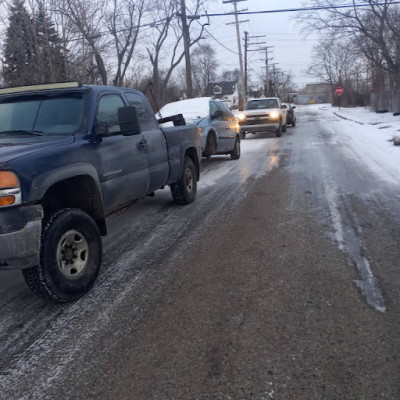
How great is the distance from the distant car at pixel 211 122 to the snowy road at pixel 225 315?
5.00 metres

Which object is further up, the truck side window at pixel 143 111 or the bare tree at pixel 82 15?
the bare tree at pixel 82 15

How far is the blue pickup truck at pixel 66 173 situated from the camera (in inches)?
130

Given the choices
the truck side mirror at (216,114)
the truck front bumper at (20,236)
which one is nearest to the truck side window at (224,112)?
the truck side mirror at (216,114)

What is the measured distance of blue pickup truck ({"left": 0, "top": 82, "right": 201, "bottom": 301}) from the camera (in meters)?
3.30

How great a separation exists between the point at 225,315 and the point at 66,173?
180 cm

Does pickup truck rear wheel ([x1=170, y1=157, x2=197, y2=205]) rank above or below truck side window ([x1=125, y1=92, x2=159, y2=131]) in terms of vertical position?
below

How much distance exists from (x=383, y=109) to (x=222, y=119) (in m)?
29.5

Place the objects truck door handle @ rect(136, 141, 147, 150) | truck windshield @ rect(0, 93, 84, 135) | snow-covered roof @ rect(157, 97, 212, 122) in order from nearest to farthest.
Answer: truck windshield @ rect(0, 93, 84, 135) → truck door handle @ rect(136, 141, 147, 150) → snow-covered roof @ rect(157, 97, 212, 122)

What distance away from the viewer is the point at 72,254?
3.87 m

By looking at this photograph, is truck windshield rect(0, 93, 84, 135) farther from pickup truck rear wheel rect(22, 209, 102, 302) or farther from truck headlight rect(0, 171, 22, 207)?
truck headlight rect(0, 171, 22, 207)

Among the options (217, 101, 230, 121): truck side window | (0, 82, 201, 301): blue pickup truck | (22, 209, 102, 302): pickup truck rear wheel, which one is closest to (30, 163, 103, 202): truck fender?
(0, 82, 201, 301): blue pickup truck

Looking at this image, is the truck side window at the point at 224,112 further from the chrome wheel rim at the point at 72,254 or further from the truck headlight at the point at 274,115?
the chrome wheel rim at the point at 72,254

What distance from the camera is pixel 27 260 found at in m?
3.32

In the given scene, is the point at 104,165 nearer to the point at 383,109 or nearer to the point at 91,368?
the point at 91,368
